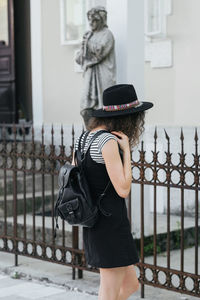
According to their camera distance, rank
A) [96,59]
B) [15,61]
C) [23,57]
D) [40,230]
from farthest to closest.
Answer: [23,57] → [15,61] → [96,59] → [40,230]

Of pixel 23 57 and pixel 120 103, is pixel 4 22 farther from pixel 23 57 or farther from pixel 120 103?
pixel 120 103

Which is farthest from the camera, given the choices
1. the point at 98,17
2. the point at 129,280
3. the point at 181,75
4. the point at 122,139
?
the point at 181,75

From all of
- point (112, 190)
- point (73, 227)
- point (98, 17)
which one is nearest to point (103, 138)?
point (112, 190)

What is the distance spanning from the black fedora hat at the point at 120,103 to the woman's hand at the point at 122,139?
0.11 m

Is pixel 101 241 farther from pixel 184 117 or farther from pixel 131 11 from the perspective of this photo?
pixel 184 117

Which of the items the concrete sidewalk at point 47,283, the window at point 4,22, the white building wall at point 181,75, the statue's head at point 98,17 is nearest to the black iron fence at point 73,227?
the concrete sidewalk at point 47,283

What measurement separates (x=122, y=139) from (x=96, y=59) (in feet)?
12.9

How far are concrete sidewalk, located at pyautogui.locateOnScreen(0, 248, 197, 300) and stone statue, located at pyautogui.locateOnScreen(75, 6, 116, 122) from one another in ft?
6.79

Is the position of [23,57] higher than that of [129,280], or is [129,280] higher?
[23,57]

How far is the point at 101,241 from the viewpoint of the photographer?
3891 millimetres

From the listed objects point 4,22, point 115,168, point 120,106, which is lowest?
point 115,168

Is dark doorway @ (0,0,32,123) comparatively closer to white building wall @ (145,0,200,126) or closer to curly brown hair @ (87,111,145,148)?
white building wall @ (145,0,200,126)

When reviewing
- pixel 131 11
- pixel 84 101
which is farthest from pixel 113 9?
pixel 84 101

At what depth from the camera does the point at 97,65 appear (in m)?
7.73
